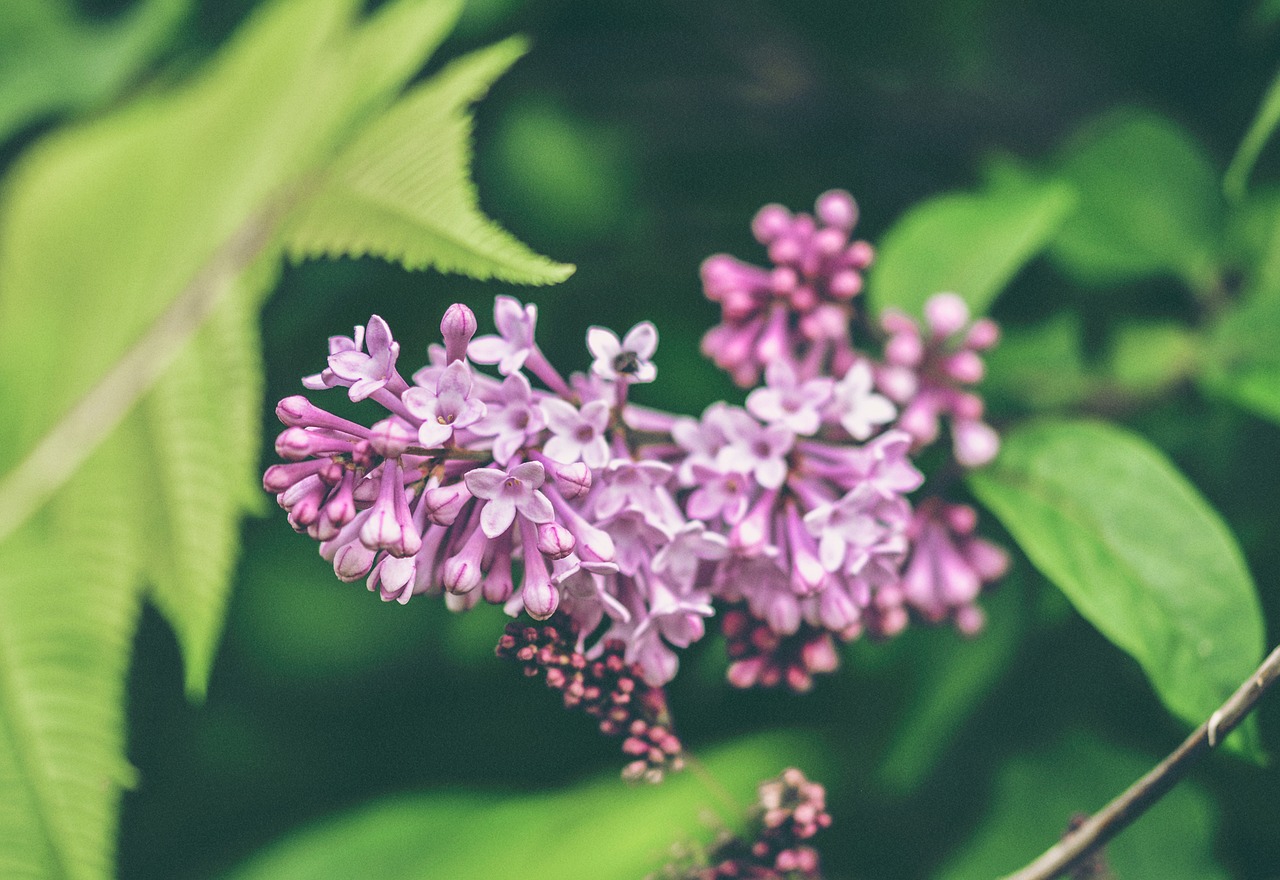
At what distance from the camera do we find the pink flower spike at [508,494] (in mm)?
860

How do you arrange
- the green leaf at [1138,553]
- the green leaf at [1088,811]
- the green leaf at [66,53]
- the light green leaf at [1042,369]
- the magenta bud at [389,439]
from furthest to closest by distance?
the green leaf at [66,53]
the light green leaf at [1042,369]
the green leaf at [1088,811]
the green leaf at [1138,553]
the magenta bud at [389,439]

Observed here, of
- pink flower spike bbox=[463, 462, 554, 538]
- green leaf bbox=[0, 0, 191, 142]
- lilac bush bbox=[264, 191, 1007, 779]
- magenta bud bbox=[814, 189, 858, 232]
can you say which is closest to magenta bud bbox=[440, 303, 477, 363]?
lilac bush bbox=[264, 191, 1007, 779]

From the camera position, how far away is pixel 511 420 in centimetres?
95

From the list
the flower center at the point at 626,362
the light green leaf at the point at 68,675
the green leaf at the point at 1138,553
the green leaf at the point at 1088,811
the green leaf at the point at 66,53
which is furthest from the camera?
the green leaf at the point at 66,53

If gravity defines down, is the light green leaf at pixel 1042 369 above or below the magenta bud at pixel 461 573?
below

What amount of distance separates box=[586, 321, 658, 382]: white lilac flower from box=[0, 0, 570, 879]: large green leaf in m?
0.60

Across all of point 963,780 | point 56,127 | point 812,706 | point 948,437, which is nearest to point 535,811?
point 812,706

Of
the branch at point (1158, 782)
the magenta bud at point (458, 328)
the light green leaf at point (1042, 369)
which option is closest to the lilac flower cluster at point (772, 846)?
the branch at point (1158, 782)

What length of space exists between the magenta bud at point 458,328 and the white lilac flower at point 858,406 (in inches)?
18.4

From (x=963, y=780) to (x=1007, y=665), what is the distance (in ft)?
0.67

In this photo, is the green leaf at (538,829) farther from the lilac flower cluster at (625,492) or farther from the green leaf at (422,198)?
the green leaf at (422,198)

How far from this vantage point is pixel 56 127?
2.40m

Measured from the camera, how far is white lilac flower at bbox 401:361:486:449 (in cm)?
86

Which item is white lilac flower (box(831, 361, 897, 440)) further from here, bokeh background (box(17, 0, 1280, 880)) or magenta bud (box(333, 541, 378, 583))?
magenta bud (box(333, 541, 378, 583))
